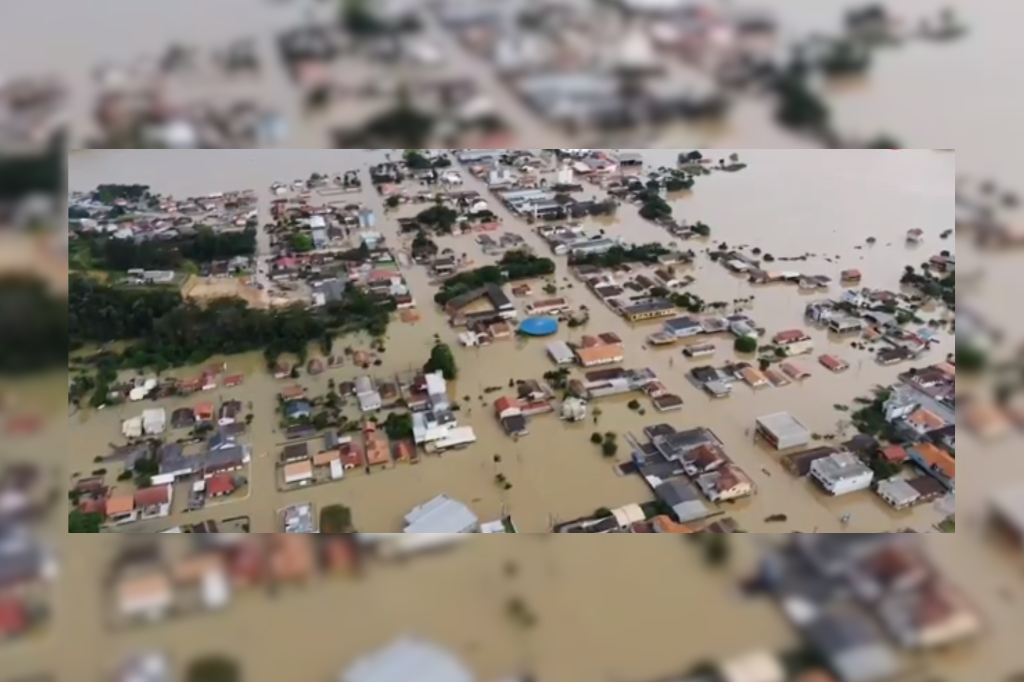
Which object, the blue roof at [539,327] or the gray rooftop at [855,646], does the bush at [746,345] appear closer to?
the blue roof at [539,327]

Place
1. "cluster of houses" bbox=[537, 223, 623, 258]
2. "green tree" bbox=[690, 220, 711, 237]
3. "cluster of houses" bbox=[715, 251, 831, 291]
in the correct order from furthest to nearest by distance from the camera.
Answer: "green tree" bbox=[690, 220, 711, 237] → "cluster of houses" bbox=[537, 223, 623, 258] → "cluster of houses" bbox=[715, 251, 831, 291]

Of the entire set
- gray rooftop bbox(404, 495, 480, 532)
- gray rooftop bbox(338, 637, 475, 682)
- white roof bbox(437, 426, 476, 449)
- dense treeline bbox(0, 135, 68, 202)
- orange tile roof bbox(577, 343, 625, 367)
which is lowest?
gray rooftop bbox(338, 637, 475, 682)

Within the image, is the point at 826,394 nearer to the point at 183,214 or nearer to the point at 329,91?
the point at 329,91

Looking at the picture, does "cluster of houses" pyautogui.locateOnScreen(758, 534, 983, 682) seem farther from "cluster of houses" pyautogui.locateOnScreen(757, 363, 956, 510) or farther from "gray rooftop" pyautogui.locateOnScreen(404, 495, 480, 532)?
"cluster of houses" pyautogui.locateOnScreen(757, 363, 956, 510)

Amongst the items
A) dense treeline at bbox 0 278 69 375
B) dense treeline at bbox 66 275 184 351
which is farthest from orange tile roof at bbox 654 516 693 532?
dense treeline at bbox 66 275 184 351

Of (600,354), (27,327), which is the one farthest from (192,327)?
(27,327)

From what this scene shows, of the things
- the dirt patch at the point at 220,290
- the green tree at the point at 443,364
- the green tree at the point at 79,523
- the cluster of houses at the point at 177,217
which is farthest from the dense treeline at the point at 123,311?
the green tree at the point at 79,523
